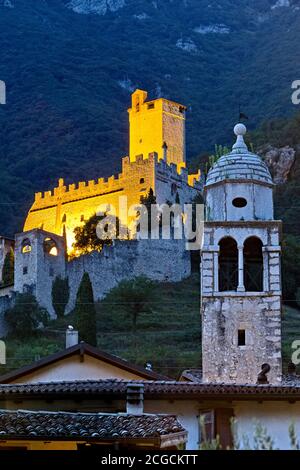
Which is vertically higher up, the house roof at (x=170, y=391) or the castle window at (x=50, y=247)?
the castle window at (x=50, y=247)

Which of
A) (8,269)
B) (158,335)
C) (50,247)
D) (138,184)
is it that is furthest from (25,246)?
(138,184)

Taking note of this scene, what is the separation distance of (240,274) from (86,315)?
34.8 m

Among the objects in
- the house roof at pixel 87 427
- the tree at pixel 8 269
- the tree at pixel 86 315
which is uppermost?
the tree at pixel 8 269

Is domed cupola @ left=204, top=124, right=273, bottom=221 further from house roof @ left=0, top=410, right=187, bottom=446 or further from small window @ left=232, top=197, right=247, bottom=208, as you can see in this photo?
house roof @ left=0, top=410, right=187, bottom=446

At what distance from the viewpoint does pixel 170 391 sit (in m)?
24.0

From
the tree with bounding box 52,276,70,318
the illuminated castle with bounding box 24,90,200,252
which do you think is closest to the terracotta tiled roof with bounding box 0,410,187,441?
the tree with bounding box 52,276,70,318

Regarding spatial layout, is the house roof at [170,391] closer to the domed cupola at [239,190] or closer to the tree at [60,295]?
the domed cupola at [239,190]

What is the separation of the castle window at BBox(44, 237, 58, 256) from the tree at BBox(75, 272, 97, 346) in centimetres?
774

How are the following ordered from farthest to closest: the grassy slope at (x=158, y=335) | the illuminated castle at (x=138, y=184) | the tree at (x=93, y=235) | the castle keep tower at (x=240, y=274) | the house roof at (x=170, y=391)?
the illuminated castle at (x=138, y=184)
the tree at (x=93, y=235)
the grassy slope at (x=158, y=335)
the castle keep tower at (x=240, y=274)
the house roof at (x=170, y=391)

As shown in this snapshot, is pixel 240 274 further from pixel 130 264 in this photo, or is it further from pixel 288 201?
pixel 288 201

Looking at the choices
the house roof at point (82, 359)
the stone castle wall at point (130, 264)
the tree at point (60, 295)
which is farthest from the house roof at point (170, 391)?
the stone castle wall at point (130, 264)

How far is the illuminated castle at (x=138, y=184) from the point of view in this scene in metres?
87.8


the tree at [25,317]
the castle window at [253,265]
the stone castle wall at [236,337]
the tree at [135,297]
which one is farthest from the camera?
the tree at [135,297]

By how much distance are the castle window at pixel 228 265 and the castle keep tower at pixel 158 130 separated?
67.4 metres
